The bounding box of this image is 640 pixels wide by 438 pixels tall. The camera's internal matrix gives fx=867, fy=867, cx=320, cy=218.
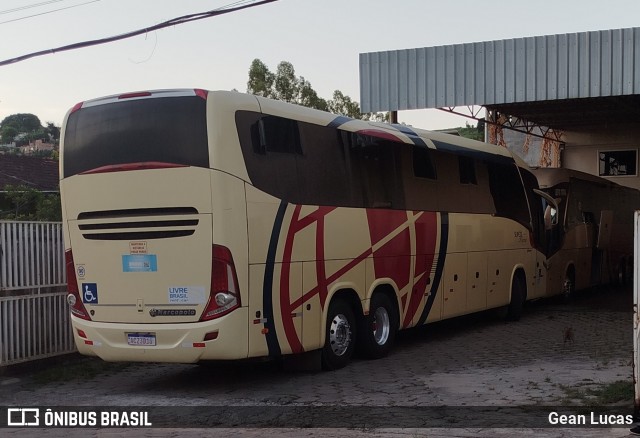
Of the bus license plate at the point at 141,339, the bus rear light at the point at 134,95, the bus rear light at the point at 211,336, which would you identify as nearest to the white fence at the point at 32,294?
the bus license plate at the point at 141,339

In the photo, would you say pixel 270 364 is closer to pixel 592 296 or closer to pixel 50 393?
pixel 50 393

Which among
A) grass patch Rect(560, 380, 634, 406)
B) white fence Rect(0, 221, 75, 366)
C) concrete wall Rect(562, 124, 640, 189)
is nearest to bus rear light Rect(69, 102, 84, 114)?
white fence Rect(0, 221, 75, 366)

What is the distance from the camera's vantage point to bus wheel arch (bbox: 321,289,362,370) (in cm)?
1105

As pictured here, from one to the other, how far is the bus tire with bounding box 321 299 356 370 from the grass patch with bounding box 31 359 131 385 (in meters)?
3.06

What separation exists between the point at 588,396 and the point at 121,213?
18.0ft

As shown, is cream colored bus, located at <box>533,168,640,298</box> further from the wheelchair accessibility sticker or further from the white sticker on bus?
the wheelchair accessibility sticker

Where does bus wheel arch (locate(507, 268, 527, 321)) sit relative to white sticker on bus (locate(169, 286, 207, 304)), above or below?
below

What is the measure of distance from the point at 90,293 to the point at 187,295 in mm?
1374

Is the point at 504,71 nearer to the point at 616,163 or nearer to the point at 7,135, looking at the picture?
the point at 616,163

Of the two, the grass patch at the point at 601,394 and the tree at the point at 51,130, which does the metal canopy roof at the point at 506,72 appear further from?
the tree at the point at 51,130

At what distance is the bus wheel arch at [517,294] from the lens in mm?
16984

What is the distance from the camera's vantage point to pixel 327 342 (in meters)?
11.0

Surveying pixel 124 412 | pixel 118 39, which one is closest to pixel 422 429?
pixel 124 412

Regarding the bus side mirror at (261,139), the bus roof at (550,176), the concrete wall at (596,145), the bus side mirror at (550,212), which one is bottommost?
the bus side mirror at (550,212)
